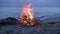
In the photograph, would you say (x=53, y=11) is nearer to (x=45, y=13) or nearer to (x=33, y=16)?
(x=45, y=13)

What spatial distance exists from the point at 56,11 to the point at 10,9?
1375 millimetres

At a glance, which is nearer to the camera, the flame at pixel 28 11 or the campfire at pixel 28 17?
the campfire at pixel 28 17

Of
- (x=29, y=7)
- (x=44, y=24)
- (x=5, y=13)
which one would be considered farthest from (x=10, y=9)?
(x=44, y=24)

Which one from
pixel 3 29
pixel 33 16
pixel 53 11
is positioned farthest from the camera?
pixel 53 11

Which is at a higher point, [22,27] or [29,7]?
[29,7]

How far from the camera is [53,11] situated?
6.45m

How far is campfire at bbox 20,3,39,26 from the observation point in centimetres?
588

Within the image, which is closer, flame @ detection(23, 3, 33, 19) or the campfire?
the campfire

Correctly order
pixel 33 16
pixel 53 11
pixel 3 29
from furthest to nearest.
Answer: pixel 53 11 < pixel 33 16 < pixel 3 29

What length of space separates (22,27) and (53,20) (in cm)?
103

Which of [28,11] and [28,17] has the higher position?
[28,11]

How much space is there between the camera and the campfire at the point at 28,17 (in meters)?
5.88

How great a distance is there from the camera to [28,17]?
19.5ft

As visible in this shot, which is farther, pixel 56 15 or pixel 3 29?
pixel 56 15
